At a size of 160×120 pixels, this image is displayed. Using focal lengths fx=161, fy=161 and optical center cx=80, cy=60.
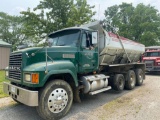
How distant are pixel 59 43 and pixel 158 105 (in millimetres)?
3935

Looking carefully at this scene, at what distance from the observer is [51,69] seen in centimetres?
418

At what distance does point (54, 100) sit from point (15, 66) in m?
1.50

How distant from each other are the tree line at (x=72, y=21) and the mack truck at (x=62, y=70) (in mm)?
1311

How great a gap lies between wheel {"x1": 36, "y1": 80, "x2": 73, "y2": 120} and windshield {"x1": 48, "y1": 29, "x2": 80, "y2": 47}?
150 centimetres

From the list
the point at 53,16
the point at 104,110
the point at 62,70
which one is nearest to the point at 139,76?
the point at 104,110

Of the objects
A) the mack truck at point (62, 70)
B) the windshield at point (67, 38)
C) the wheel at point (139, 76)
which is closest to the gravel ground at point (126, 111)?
the mack truck at point (62, 70)

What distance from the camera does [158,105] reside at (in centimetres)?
536

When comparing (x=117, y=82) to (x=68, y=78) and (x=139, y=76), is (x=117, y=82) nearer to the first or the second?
(x=139, y=76)

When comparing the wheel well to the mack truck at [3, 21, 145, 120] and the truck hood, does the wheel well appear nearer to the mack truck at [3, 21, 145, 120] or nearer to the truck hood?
the mack truck at [3, 21, 145, 120]

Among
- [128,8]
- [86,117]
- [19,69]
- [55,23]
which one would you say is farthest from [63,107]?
[128,8]

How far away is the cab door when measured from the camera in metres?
5.32

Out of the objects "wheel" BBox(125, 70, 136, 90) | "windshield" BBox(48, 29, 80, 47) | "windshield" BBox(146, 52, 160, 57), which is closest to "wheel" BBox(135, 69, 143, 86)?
"wheel" BBox(125, 70, 136, 90)

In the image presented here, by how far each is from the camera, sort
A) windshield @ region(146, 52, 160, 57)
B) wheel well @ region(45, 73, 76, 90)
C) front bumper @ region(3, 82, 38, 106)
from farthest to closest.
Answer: windshield @ region(146, 52, 160, 57), wheel well @ region(45, 73, 76, 90), front bumper @ region(3, 82, 38, 106)

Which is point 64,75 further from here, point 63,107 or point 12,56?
point 12,56
